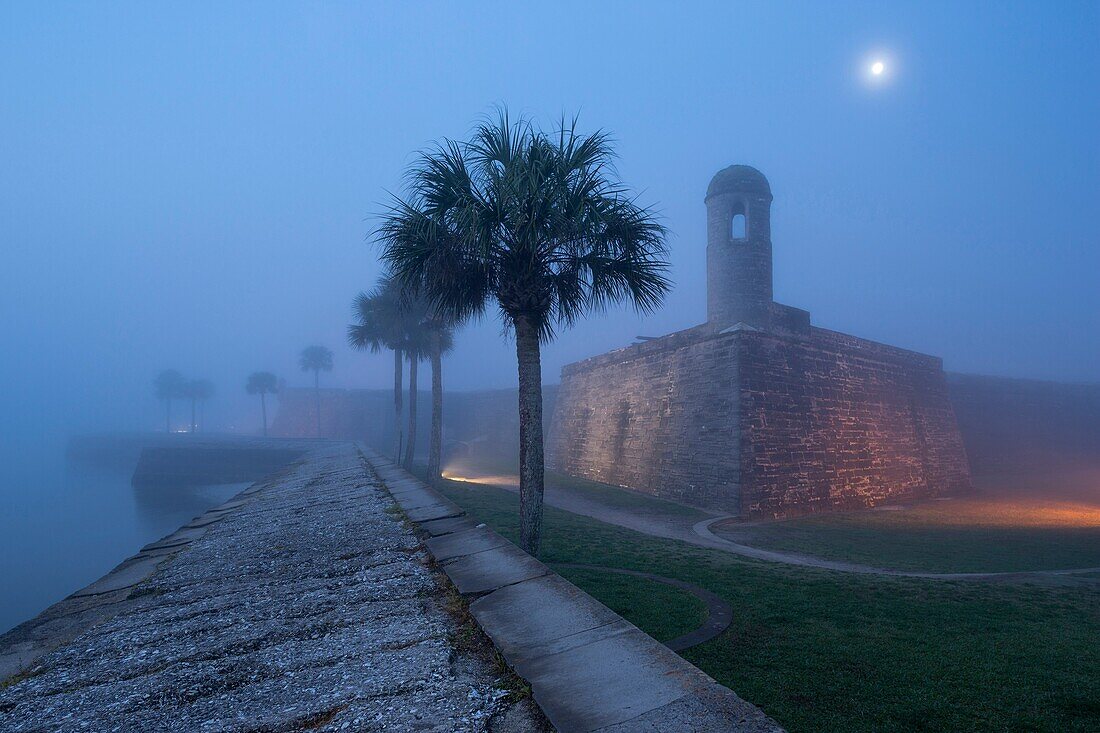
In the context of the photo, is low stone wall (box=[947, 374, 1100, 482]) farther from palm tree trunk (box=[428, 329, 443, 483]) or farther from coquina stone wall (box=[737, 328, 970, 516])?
palm tree trunk (box=[428, 329, 443, 483])

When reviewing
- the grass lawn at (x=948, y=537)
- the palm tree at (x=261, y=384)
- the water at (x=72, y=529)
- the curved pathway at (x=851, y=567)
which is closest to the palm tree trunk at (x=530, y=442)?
the curved pathway at (x=851, y=567)

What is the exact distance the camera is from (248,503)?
41.8ft

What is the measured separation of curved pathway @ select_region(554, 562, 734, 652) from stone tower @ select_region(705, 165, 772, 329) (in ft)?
48.8

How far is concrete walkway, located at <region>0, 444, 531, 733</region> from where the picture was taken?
2.87 metres

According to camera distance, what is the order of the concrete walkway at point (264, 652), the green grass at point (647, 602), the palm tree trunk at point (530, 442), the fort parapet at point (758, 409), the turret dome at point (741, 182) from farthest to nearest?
the turret dome at point (741, 182) → the fort parapet at point (758, 409) → the palm tree trunk at point (530, 442) → the green grass at point (647, 602) → the concrete walkway at point (264, 652)

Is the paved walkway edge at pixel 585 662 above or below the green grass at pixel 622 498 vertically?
above

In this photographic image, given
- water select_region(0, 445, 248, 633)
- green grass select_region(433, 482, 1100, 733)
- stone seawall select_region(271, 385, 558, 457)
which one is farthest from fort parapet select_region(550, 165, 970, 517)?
stone seawall select_region(271, 385, 558, 457)

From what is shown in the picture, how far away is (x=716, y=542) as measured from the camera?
42.2 feet

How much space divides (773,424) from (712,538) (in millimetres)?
6014

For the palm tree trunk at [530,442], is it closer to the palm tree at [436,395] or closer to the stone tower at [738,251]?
the palm tree at [436,395]

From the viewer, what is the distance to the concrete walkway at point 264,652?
9.41ft

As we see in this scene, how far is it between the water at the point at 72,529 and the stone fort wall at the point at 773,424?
20.7m

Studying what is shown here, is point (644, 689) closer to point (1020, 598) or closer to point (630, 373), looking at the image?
point (1020, 598)

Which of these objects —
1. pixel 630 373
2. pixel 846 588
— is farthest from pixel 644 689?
pixel 630 373
